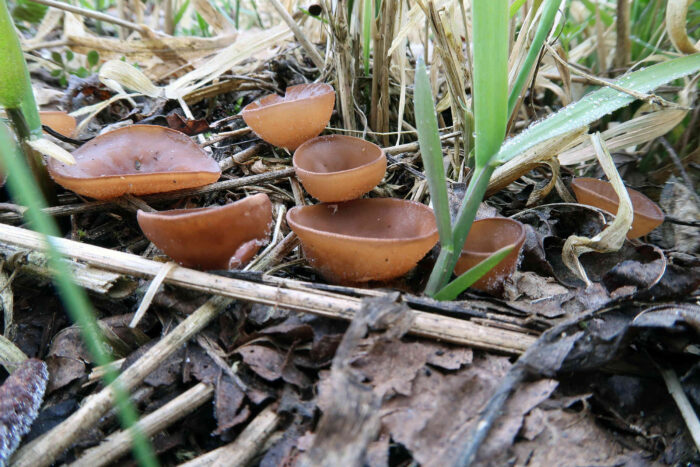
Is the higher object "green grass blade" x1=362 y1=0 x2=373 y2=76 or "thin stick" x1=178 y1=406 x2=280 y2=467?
"green grass blade" x1=362 y1=0 x2=373 y2=76

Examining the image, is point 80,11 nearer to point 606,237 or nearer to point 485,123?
point 485,123

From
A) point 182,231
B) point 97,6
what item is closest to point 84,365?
point 182,231

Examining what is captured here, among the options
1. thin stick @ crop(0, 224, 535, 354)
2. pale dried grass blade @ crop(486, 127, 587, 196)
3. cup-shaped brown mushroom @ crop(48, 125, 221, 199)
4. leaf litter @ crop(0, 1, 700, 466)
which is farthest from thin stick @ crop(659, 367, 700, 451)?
cup-shaped brown mushroom @ crop(48, 125, 221, 199)

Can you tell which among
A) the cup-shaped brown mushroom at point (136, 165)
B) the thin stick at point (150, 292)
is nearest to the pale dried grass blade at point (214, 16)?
the cup-shaped brown mushroom at point (136, 165)

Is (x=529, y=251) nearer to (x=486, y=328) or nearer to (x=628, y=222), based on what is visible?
(x=628, y=222)

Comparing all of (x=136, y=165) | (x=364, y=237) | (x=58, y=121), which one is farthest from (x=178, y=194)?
(x=364, y=237)

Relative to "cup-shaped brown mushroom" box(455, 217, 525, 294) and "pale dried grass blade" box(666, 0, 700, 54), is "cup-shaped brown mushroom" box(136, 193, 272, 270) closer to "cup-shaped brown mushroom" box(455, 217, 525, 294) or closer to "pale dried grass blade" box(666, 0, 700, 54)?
"cup-shaped brown mushroom" box(455, 217, 525, 294)
